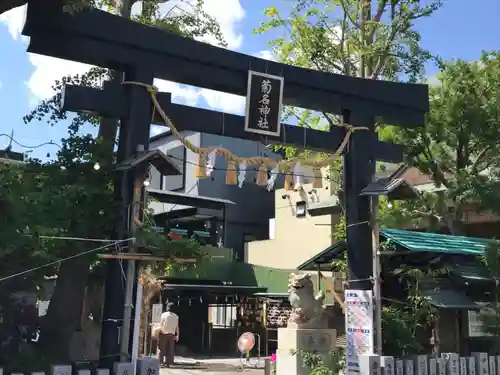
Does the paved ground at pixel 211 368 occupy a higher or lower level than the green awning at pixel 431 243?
lower

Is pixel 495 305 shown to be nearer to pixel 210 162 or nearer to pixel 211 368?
pixel 210 162

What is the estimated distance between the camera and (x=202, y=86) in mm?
9867

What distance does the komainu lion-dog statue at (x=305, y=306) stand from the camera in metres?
12.3

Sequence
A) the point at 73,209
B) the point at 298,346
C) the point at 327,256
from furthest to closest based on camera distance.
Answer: the point at 327,256 → the point at 298,346 → the point at 73,209

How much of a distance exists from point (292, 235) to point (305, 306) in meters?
13.3

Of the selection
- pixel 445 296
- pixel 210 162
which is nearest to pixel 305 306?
pixel 445 296

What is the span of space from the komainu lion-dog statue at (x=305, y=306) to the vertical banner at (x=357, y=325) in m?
2.09

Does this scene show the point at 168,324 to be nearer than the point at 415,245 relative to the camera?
No

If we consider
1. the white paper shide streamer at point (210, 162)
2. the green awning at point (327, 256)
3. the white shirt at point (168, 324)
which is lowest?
the white shirt at point (168, 324)

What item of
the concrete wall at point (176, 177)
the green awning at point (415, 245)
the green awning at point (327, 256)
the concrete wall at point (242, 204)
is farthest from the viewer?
the concrete wall at point (242, 204)

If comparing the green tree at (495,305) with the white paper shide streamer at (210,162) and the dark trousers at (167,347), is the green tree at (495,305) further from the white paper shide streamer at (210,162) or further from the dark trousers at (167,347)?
the dark trousers at (167,347)

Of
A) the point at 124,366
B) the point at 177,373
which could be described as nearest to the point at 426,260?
the point at 177,373

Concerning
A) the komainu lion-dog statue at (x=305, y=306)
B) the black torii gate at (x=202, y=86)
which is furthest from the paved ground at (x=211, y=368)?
the black torii gate at (x=202, y=86)

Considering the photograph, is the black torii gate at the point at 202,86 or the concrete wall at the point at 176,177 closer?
the black torii gate at the point at 202,86
